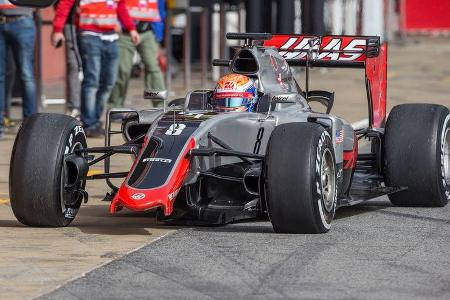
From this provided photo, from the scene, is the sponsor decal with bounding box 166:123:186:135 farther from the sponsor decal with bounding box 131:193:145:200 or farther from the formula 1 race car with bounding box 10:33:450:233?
the sponsor decal with bounding box 131:193:145:200

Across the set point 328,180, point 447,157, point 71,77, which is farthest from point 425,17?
point 328,180

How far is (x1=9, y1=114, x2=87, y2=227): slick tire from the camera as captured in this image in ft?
30.4

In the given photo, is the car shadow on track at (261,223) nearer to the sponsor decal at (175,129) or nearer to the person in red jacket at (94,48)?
the sponsor decal at (175,129)

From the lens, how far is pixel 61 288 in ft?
24.6

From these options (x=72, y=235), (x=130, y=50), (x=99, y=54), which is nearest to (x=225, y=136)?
(x=72, y=235)

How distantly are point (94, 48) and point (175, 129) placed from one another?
623cm

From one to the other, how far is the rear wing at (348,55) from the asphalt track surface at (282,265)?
5.32 feet

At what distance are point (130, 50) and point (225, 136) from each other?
24.8 ft

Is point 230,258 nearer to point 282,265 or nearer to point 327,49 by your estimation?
point 282,265

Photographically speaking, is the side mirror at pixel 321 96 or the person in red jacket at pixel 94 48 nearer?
the side mirror at pixel 321 96

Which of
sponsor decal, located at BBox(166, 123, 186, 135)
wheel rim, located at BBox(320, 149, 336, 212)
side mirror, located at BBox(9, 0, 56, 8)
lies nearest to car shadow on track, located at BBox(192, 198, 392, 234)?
wheel rim, located at BBox(320, 149, 336, 212)

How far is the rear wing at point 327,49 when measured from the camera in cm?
1127

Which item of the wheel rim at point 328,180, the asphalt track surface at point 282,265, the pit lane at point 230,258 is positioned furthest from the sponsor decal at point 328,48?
the wheel rim at point 328,180

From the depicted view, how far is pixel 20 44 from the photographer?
1503 centimetres
